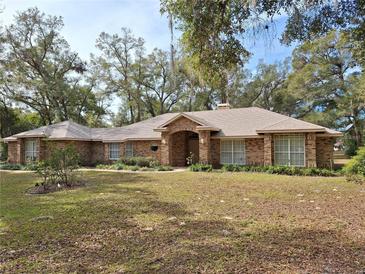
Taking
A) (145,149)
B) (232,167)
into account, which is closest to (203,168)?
(232,167)

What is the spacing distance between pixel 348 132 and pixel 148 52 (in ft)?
82.8

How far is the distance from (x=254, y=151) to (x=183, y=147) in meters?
6.17

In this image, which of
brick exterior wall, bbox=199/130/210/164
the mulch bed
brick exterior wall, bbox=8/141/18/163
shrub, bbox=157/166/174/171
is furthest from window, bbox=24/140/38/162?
brick exterior wall, bbox=199/130/210/164

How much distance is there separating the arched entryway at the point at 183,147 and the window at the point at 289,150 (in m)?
6.51

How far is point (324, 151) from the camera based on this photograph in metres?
16.9

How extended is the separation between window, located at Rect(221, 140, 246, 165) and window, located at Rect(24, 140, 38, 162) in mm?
15339

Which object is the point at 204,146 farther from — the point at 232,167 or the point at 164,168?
the point at 164,168

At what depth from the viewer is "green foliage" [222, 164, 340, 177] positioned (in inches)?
593

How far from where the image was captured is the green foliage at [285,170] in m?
15.1

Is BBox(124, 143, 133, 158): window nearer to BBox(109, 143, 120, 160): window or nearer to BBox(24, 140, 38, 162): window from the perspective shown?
BBox(109, 143, 120, 160): window

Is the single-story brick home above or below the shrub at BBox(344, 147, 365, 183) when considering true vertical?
above

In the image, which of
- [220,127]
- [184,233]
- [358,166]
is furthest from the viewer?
[220,127]

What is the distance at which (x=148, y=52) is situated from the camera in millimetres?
Answer: 36219

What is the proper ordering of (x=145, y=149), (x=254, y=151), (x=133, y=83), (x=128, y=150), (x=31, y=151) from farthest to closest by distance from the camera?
(x=133, y=83), (x=31, y=151), (x=128, y=150), (x=145, y=149), (x=254, y=151)
